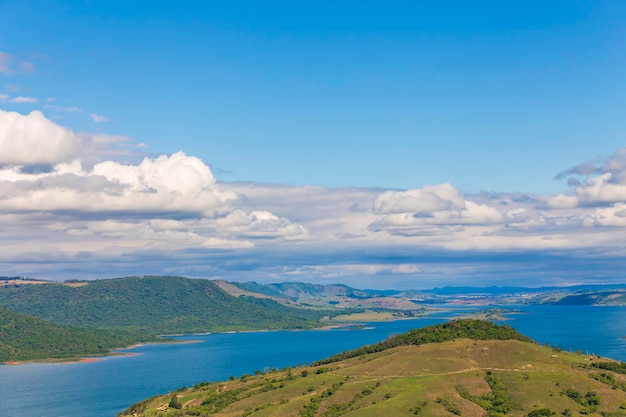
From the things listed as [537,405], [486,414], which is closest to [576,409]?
[537,405]

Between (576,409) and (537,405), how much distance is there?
9989 mm

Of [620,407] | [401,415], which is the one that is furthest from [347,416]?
[620,407]

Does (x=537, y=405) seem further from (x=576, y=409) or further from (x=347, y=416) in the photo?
(x=347, y=416)

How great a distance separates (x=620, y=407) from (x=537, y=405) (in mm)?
21733

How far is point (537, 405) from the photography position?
200 m

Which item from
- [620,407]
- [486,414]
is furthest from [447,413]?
[620,407]

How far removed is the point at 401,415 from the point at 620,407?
5877cm

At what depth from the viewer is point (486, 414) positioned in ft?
655

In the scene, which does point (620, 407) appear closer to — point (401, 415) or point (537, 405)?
point (537, 405)

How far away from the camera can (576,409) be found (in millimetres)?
198000

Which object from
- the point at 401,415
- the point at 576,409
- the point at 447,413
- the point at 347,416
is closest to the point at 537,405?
the point at 576,409

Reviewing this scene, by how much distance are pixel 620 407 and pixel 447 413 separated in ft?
151

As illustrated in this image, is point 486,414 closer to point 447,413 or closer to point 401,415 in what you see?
point 447,413

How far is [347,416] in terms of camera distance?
19862 cm
